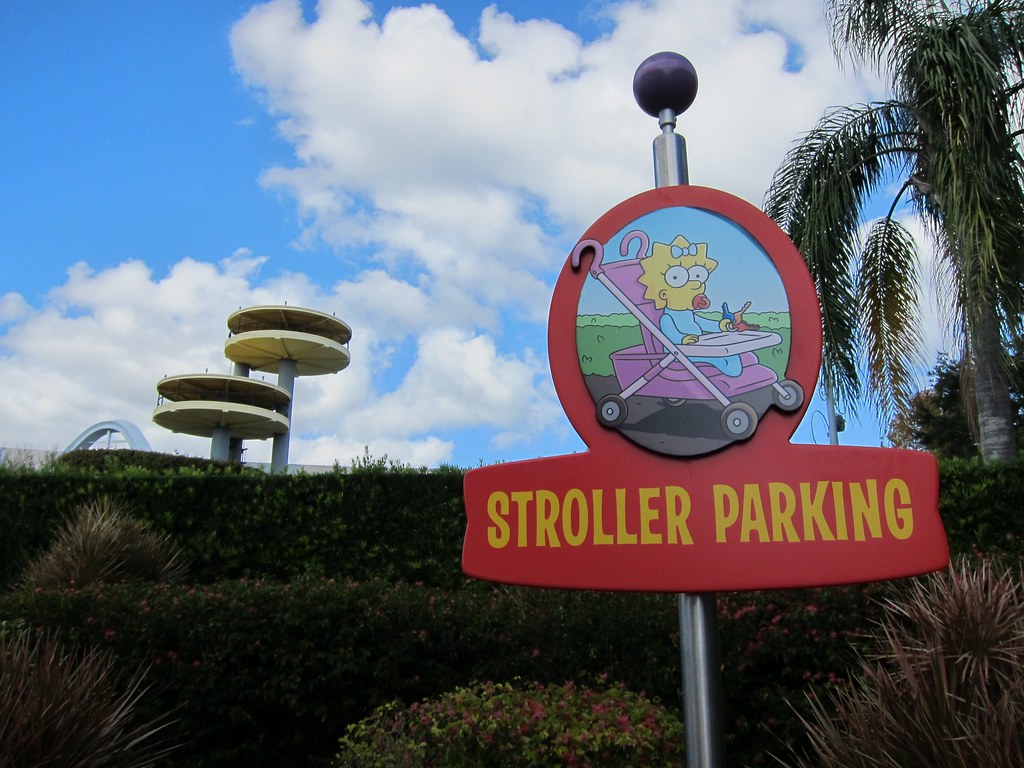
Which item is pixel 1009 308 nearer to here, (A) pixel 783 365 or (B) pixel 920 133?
(B) pixel 920 133

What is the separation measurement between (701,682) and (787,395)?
49.1 inches

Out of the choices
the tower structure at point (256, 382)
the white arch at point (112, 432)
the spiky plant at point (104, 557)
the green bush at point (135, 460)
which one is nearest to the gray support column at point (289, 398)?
the tower structure at point (256, 382)

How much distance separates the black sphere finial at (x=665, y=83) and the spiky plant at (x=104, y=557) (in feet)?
20.5

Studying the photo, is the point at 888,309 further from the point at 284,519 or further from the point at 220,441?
the point at 220,441

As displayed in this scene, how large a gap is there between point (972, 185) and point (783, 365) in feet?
21.1

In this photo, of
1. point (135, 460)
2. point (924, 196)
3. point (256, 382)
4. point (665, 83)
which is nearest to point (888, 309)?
point (924, 196)

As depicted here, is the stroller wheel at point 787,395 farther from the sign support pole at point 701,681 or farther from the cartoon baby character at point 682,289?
the sign support pole at point 701,681

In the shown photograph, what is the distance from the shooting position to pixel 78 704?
13.0 feet

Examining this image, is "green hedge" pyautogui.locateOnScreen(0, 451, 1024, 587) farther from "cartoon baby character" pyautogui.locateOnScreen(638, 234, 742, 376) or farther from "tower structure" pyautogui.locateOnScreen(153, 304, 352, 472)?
"tower structure" pyautogui.locateOnScreen(153, 304, 352, 472)

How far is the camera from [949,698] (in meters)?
3.15

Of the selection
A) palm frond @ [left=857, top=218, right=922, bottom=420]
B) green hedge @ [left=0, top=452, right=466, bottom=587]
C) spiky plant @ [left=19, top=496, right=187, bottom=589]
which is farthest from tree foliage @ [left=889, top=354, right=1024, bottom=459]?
spiky plant @ [left=19, top=496, right=187, bottom=589]

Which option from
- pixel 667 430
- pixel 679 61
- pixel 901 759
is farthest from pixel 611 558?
pixel 679 61

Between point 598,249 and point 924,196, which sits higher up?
point 924,196

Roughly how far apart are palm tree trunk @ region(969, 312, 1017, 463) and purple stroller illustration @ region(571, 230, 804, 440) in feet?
20.7
